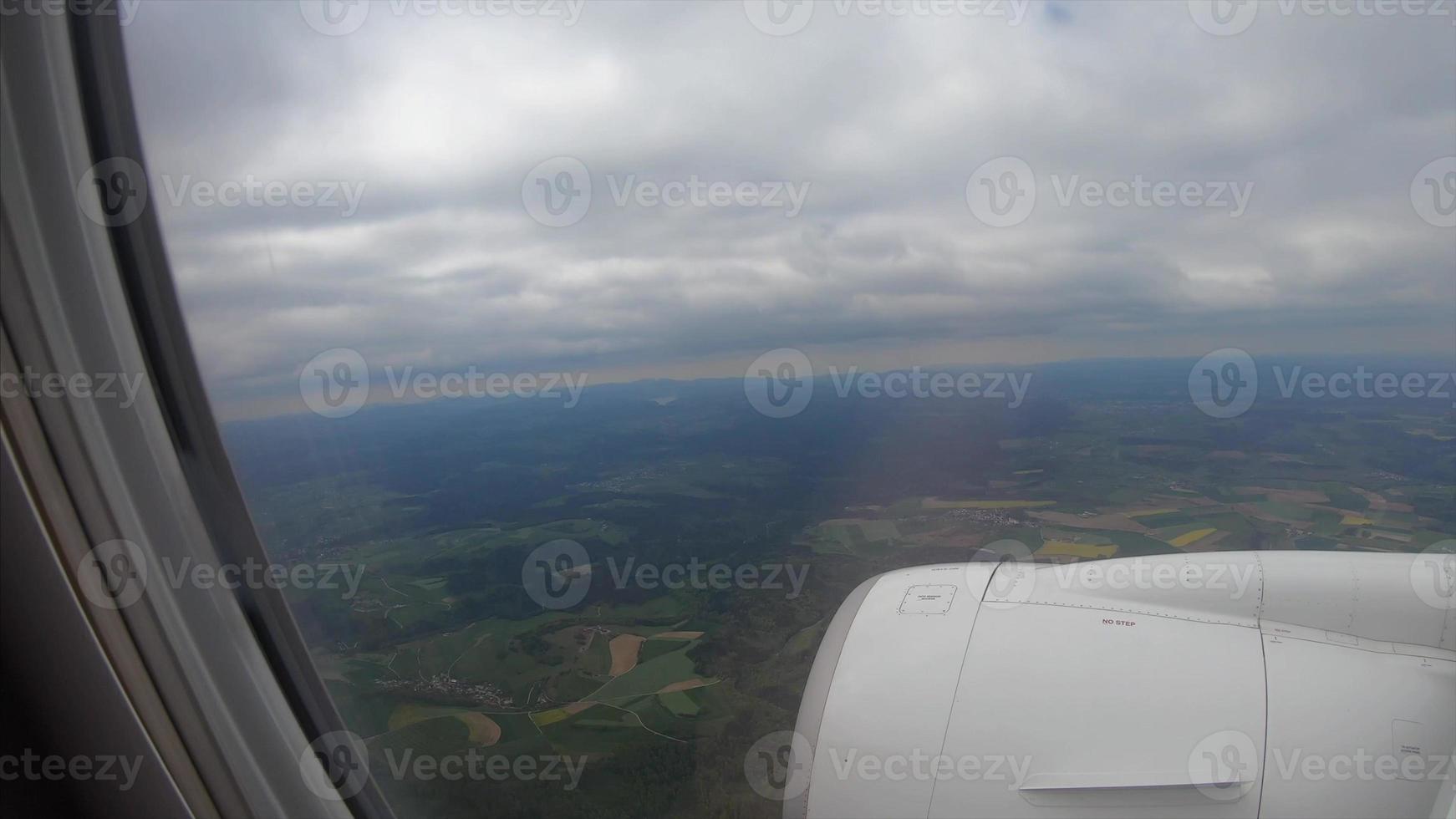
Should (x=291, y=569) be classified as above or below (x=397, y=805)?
above

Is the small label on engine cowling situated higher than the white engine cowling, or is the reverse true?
the small label on engine cowling

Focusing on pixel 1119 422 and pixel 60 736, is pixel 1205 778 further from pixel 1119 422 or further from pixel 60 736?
pixel 60 736

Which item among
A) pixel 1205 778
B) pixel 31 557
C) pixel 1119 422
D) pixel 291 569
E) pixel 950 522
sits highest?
pixel 31 557

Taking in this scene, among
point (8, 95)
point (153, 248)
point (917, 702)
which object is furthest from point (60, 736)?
point (917, 702)

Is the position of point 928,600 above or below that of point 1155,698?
above

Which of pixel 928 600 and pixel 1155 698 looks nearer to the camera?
pixel 1155 698
